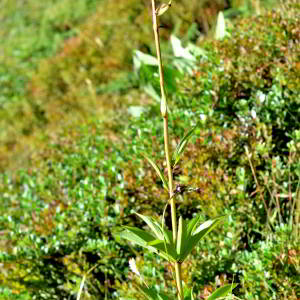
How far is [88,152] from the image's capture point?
12.7 feet

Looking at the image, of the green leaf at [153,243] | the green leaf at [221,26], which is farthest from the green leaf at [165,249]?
the green leaf at [221,26]

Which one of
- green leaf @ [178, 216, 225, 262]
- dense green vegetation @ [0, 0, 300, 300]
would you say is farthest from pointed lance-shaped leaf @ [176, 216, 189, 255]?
dense green vegetation @ [0, 0, 300, 300]

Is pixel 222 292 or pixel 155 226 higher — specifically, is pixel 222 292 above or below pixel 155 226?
below

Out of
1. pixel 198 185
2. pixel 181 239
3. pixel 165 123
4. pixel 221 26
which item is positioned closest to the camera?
pixel 165 123

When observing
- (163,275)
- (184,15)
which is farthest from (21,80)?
(163,275)

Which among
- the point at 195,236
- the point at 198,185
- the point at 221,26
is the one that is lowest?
the point at 198,185

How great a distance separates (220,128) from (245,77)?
398 mm

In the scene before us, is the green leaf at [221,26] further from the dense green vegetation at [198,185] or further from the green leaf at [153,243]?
the green leaf at [153,243]

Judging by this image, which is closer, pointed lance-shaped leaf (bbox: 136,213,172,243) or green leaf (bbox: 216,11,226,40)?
pointed lance-shaped leaf (bbox: 136,213,172,243)

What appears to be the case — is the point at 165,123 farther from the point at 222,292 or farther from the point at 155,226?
the point at 222,292

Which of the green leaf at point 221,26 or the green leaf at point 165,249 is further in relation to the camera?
the green leaf at point 221,26

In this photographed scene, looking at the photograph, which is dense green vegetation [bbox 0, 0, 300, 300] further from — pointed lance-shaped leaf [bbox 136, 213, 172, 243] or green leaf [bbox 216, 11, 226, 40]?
pointed lance-shaped leaf [bbox 136, 213, 172, 243]

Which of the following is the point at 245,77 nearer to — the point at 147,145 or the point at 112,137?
the point at 147,145

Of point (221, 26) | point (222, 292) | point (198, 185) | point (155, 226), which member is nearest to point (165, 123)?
point (155, 226)
